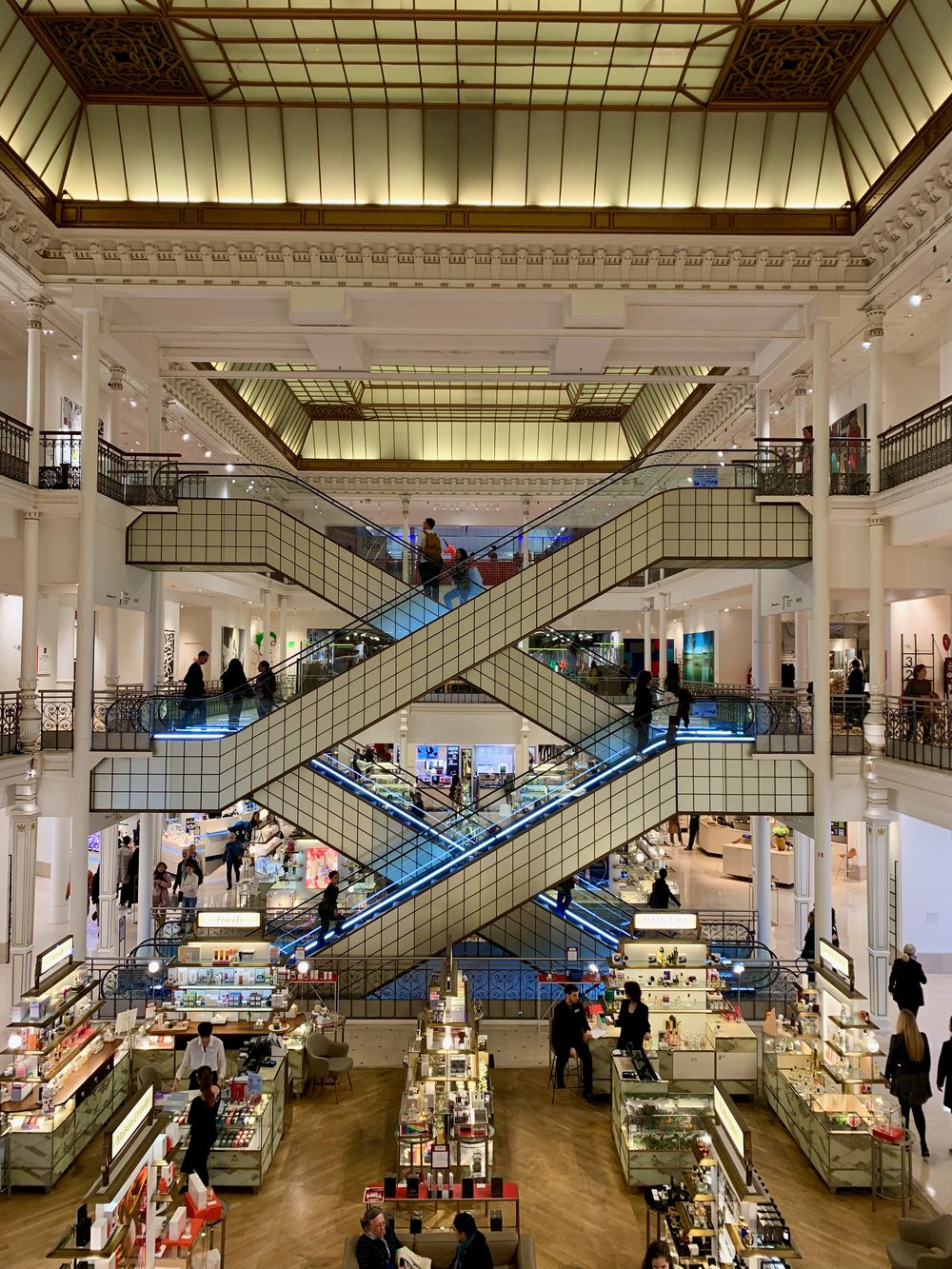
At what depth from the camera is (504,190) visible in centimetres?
1348

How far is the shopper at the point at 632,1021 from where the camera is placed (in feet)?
35.8

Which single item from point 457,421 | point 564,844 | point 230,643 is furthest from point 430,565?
point 230,643

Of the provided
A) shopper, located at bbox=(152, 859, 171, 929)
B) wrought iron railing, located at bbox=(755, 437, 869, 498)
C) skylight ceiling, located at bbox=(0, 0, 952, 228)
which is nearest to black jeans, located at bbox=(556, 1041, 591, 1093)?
wrought iron railing, located at bbox=(755, 437, 869, 498)

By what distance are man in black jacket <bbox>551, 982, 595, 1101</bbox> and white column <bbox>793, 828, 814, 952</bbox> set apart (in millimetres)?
5965

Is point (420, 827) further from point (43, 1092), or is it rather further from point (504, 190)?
point (504, 190)

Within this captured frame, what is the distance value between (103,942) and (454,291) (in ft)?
41.2

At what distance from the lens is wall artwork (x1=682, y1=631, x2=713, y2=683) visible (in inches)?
1125

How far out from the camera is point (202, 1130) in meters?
8.63

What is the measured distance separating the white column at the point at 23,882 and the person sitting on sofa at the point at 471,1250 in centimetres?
859

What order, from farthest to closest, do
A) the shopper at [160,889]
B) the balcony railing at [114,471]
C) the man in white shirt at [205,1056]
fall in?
the shopper at [160,889] < the balcony railing at [114,471] < the man in white shirt at [205,1056]

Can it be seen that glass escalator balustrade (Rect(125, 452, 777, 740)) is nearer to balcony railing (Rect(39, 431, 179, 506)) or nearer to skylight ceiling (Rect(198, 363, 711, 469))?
balcony railing (Rect(39, 431, 179, 506))

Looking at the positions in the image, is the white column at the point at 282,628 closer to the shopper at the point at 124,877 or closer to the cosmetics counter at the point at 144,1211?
the shopper at the point at 124,877

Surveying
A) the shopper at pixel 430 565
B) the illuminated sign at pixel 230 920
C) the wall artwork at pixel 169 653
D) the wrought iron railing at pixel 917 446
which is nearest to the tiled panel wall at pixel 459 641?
the shopper at pixel 430 565

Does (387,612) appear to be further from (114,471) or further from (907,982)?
(907,982)
